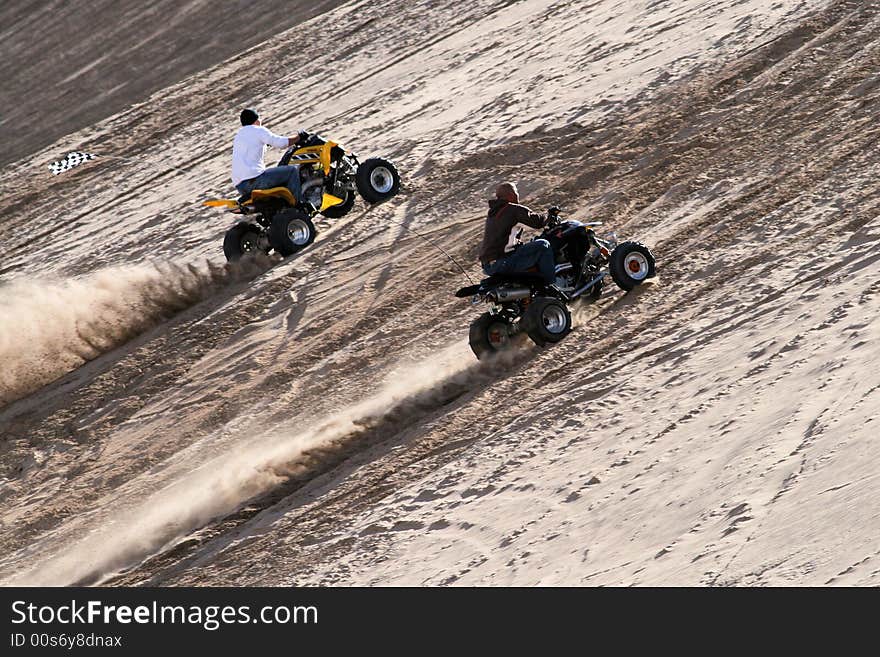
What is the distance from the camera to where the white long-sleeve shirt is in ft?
41.6

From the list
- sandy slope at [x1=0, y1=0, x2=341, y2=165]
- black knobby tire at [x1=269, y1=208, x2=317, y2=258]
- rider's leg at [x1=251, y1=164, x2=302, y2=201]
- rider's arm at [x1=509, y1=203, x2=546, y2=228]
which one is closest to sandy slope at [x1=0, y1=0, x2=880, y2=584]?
black knobby tire at [x1=269, y1=208, x2=317, y2=258]

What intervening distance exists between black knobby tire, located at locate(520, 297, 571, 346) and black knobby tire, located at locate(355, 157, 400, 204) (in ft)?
12.6

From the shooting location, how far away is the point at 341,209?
45.2 feet

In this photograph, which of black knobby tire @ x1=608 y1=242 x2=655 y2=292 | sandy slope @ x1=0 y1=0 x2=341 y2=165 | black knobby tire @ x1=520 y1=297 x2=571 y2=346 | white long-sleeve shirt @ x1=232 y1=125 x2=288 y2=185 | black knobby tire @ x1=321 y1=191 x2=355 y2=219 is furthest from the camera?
sandy slope @ x1=0 y1=0 x2=341 y2=165

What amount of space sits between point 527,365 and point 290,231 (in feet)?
12.5

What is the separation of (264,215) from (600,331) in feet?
14.4

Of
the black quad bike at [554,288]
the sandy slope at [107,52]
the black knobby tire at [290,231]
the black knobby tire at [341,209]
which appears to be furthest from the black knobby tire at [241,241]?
the sandy slope at [107,52]

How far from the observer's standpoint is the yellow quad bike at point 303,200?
1299 cm

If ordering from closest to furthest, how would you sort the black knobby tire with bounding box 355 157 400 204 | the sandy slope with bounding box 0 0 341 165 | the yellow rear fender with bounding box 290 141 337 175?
the yellow rear fender with bounding box 290 141 337 175 → the black knobby tire with bounding box 355 157 400 204 → the sandy slope with bounding box 0 0 341 165

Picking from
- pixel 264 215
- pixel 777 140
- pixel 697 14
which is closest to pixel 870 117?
pixel 777 140

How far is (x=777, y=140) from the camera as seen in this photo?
13.3 metres

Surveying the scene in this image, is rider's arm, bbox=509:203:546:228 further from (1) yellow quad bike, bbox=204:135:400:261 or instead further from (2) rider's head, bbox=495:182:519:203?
(1) yellow quad bike, bbox=204:135:400:261

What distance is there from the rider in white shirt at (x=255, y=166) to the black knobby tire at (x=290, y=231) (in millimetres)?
247
